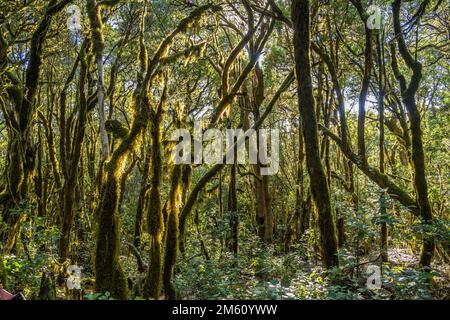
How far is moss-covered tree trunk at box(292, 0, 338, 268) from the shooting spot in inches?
262

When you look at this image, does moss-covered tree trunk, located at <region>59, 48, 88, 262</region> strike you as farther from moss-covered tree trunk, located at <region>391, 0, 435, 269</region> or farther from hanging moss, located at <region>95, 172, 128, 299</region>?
moss-covered tree trunk, located at <region>391, 0, 435, 269</region>

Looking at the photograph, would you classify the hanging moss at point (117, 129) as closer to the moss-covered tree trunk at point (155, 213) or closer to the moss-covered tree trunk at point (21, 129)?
the moss-covered tree trunk at point (155, 213)

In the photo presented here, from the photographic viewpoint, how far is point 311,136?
674cm

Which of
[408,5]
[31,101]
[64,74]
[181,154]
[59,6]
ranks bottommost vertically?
[181,154]

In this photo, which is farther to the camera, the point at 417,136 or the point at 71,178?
the point at 71,178

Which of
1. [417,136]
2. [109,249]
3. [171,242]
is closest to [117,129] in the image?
[109,249]

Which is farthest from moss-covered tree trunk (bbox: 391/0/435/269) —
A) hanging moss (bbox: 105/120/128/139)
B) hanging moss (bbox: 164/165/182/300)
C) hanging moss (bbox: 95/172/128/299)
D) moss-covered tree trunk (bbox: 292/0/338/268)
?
hanging moss (bbox: 95/172/128/299)

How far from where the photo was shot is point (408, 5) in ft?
43.1

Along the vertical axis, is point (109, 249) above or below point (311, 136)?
below

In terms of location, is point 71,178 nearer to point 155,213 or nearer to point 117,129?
point 117,129

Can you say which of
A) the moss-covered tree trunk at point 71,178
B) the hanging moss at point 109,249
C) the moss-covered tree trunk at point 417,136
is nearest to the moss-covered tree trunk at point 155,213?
the hanging moss at point 109,249
